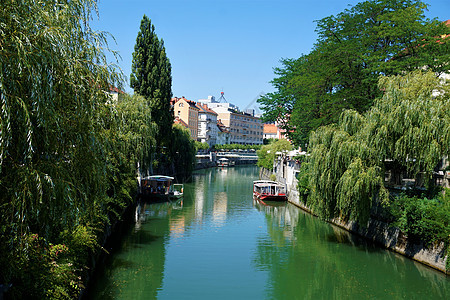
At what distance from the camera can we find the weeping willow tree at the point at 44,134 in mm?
6680

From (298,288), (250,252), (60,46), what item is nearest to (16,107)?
(60,46)

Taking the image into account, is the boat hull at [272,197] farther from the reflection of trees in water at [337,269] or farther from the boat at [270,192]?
the reflection of trees in water at [337,269]

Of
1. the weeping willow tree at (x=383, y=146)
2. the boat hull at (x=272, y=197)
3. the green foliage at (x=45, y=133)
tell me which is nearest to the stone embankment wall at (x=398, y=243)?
the weeping willow tree at (x=383, y=146)

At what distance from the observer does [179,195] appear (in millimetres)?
35312

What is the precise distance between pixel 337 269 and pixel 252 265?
344 centimetres

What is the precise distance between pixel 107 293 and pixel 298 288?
21.3ft

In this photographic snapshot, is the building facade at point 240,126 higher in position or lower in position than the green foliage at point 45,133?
higher

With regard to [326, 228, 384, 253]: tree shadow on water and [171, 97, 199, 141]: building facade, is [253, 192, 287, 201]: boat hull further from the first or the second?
[171, 97, 199, 141]: building facade

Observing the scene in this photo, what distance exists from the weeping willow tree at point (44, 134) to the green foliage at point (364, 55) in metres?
17.5

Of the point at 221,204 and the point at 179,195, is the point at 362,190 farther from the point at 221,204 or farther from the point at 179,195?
the point at 179,195

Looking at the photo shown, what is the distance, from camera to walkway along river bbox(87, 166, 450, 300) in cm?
1402

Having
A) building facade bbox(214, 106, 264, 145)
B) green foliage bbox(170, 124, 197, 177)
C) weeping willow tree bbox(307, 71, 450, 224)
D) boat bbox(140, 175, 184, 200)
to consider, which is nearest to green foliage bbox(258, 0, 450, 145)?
weeping willow tree bbox(307, 71, 450, 224)

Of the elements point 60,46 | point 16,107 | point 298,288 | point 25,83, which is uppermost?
point 60,46

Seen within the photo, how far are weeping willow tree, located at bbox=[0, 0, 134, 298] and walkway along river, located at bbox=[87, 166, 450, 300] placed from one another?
5.45 m
